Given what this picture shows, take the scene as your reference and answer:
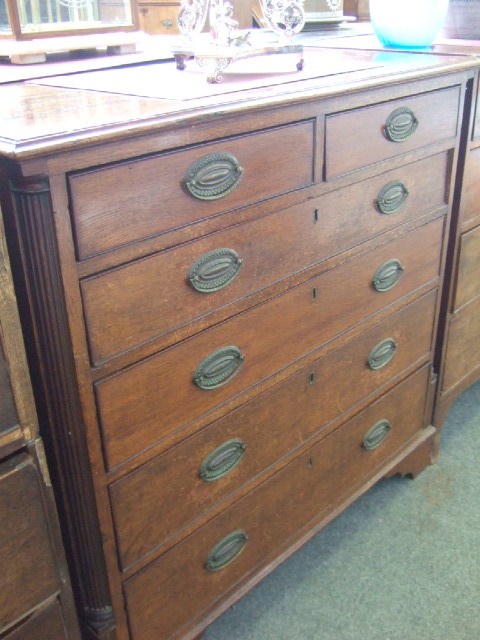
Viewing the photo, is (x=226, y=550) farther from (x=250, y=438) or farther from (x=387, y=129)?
(x=387, y=129)


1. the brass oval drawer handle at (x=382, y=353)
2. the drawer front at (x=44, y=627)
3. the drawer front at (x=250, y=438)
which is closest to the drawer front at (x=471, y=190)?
the drawer front at (x=250, y=438)

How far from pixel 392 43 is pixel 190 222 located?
3.04 feet

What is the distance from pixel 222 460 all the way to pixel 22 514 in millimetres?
389

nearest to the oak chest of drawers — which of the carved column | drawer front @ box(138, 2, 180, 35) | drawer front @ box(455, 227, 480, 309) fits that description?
the carved column

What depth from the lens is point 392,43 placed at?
1.58m

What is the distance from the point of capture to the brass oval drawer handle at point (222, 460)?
3.75ft

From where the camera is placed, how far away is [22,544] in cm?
88

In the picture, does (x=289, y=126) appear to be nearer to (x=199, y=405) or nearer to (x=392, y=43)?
(x=199, y=405)

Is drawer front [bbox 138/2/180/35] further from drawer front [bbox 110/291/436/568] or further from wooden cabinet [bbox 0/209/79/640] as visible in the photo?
wooden cabinet [bbox 0/209/79/640]

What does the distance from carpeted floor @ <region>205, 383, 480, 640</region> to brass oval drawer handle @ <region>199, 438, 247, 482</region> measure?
0.43m

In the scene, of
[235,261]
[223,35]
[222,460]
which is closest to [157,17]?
[223,35]

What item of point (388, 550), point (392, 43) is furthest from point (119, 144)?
point (388, 550)

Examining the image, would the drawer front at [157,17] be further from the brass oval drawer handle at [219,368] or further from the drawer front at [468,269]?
the brass oval drawer handle at [219,368]

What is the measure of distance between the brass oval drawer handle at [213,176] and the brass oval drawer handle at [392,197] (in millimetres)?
405
